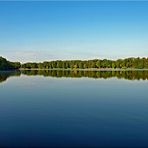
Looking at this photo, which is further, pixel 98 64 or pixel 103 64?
pixel 98 64

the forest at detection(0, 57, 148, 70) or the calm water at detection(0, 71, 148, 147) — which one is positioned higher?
the forest at detection(0, 57, 148, 70)

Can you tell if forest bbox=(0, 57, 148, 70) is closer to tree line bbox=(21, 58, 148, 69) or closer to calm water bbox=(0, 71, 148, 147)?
tree line bbox=(21, 58, 148, 69)

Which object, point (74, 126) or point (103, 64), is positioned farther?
point (103, 64)

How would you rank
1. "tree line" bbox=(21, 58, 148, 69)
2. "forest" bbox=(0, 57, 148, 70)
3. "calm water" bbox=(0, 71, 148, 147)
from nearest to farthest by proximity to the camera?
"calm water" bbox=(0, 71, 148, 147) → "forest" bbox=(0, 57, 148, 70) → "tree line" bbox=(21, 58, 148, 69)

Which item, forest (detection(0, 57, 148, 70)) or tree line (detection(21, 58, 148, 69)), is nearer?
forest (detection(0, 57, 148, 70))

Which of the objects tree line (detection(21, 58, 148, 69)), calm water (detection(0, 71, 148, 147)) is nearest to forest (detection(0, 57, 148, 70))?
tree line (detection(21, 58, 148, 69))

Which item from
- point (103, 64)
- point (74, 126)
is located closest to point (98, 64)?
point (103, 64)

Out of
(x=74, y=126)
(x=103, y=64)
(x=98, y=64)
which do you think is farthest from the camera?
(x=98, y=64)

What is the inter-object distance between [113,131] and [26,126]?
15.3 feet

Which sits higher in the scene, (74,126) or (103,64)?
(103,64)

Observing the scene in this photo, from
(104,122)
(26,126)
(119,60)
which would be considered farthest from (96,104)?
(119,60)

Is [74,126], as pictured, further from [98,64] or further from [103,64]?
[98,64]

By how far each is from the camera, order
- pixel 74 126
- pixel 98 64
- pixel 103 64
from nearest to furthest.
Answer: pixel 74 126 < pixel 103 64 < pixel 98 64

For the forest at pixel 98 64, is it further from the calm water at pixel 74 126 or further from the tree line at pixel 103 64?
the calm water at pixel 74 126
